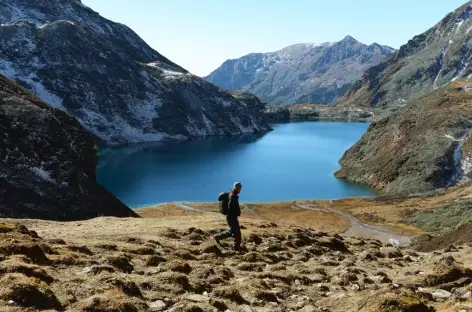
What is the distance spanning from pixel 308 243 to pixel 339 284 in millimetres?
14145

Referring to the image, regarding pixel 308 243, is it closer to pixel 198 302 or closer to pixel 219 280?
pixel 219 280

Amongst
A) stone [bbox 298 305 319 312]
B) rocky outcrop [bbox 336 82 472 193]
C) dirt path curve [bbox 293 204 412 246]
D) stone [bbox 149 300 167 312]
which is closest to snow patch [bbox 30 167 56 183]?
dirt path curve [bbox 293 204 412 246]

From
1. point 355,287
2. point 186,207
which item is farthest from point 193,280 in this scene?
point 186,207

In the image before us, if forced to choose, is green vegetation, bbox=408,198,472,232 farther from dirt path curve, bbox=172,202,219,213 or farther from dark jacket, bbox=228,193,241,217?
dark jacket, bbox=228,193,241,217

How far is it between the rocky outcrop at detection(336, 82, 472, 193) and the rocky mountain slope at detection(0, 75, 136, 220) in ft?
290

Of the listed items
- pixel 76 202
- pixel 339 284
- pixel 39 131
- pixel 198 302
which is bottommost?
pixel 76 202

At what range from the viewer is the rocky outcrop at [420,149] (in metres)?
131

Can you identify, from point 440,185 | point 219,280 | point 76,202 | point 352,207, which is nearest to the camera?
point 219,280

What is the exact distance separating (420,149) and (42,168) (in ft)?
369

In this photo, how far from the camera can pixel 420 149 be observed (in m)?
143

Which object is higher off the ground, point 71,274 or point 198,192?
point 71,274

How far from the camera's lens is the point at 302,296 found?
54.3 feet

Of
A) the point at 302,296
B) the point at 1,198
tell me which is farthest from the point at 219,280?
the point at 1,198

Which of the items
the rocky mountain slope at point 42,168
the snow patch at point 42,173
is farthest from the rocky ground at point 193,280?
the snow patch at point 42,173
